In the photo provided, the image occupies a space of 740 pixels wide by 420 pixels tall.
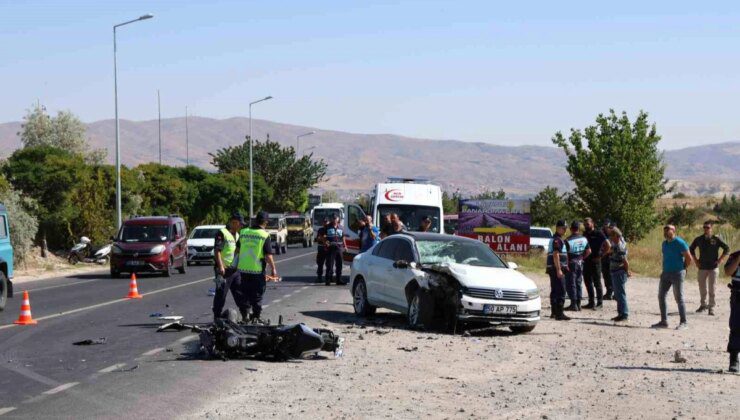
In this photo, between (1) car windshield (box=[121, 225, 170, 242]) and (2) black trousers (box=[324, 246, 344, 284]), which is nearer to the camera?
(2) black trousers (box=[324, 246, 344, 284])

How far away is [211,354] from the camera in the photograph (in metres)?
13.4

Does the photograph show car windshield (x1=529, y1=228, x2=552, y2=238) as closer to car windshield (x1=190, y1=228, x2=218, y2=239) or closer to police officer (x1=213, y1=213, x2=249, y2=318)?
car windshield (x1=190, y1=228, x2=218, y2=239)

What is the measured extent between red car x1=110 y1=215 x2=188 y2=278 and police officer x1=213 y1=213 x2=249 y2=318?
17.1 metres

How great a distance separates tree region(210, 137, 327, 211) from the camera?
329 ft

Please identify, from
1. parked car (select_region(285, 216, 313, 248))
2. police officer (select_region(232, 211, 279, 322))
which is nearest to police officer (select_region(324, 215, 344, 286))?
police officer (select_region(232, 211, 279, 322))

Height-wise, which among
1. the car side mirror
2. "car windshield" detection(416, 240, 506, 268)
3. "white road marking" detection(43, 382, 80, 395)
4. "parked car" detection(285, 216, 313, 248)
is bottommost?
"parked car" detection(285, 216, 313, 248)

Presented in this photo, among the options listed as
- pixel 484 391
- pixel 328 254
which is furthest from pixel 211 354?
pixel 328 254

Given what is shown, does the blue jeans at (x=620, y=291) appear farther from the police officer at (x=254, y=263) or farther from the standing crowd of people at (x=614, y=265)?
the police officer at (x=254, y=263)

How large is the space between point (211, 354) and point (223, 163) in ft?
289

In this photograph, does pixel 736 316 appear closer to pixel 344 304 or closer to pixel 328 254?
pixel 344 304

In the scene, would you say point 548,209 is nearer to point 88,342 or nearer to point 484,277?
point 484,277

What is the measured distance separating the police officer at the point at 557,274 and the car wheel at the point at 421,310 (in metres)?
3.46

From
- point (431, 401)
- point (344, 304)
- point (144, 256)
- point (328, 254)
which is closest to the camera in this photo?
point (431, 401)

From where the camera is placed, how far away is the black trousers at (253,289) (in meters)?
16.2
